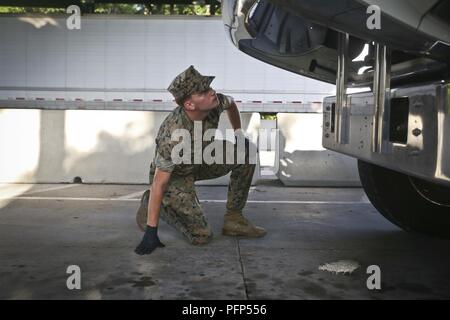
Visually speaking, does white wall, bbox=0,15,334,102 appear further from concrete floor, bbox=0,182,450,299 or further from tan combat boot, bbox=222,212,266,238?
tan combat boot, bbox=222,212,266,238

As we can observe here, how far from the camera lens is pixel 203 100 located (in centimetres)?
315

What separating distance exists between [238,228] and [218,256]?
0.50m

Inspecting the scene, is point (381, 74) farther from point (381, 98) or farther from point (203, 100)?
point (203, 100)

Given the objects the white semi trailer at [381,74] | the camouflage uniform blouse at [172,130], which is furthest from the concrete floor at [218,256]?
the camouflage uniform blouse at [172,130]

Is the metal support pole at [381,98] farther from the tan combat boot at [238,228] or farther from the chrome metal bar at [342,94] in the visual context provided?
the tan combat boot at [238,228]

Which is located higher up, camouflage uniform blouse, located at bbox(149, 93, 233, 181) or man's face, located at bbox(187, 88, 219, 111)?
man's face, located at bbox(187, 88, 219, 111)

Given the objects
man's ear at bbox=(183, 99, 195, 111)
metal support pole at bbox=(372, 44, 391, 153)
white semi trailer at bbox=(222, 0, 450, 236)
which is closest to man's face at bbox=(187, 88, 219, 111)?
man's ear at bbox=(183, 99, 195, 111)

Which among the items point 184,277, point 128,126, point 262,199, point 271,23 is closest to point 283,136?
point 262,199

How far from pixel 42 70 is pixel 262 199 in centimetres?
659

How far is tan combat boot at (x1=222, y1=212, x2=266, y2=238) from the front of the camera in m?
3.48

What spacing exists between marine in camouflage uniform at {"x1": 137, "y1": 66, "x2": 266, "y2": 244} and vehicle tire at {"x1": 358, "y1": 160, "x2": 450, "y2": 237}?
0.84m

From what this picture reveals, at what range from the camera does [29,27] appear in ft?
32.7

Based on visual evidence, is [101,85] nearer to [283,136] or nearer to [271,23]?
[283,136]

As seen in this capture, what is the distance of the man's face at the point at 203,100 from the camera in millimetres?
3123
